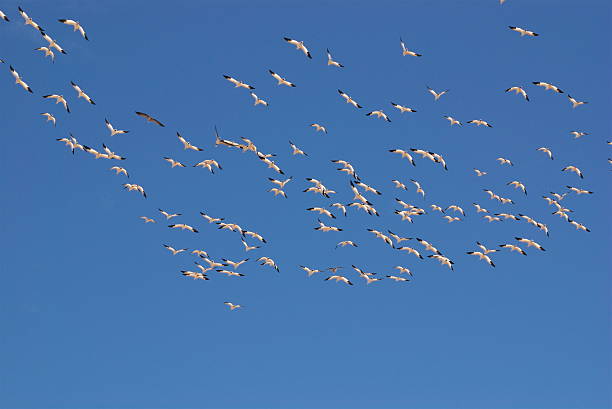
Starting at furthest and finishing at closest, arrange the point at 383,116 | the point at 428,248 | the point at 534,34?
the point at 428,248 → the point at 383,116 → the point at 534,34

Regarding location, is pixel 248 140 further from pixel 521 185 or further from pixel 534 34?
pixel 521 185

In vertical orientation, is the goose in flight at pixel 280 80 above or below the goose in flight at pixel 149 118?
above

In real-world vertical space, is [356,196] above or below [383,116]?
below

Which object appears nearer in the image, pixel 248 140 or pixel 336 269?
pixel 248 140

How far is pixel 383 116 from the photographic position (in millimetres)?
86875

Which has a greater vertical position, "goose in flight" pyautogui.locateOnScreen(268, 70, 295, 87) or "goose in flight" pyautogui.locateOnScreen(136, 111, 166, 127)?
"goose in flight" pyautogui.locateOnScreen(268, 70, 295, 87)

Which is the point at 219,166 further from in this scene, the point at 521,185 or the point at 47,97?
the point at 521,185

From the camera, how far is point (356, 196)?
87875 millimetres

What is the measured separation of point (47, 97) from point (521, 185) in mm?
49391

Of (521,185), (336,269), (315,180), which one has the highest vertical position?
(521,185)

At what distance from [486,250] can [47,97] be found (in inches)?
1733

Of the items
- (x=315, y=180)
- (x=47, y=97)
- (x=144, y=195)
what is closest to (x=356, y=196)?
(x=315, y=180)

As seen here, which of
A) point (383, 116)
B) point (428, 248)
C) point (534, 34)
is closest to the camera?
point (534, 34)

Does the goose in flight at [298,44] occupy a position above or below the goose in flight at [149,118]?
above
